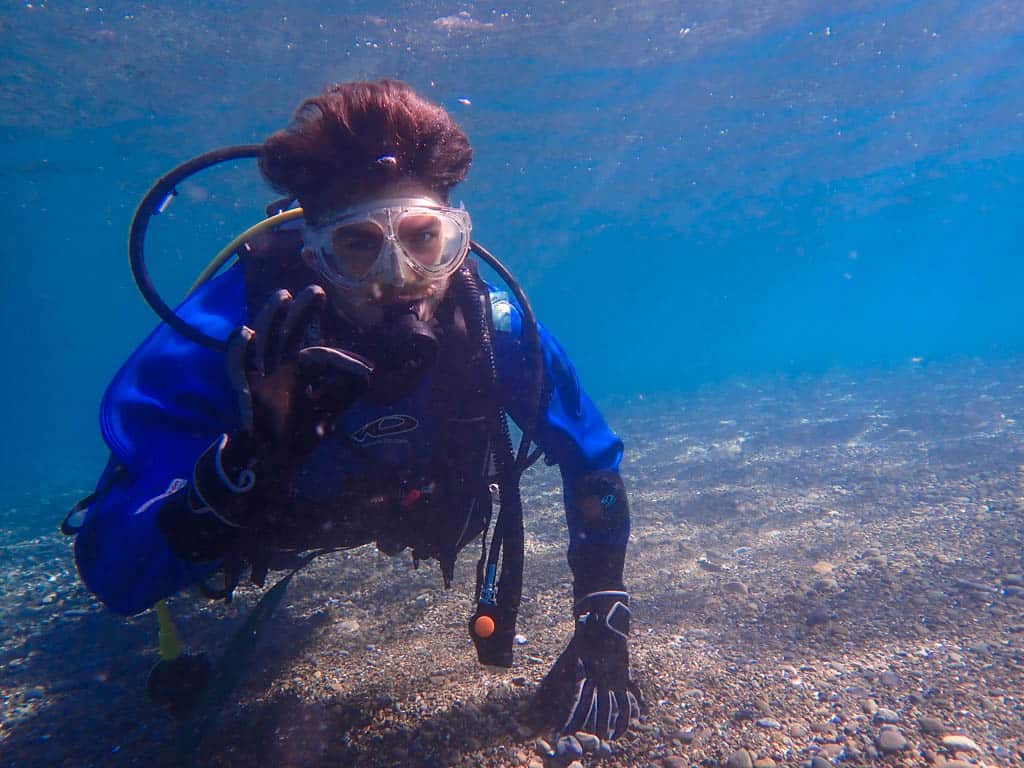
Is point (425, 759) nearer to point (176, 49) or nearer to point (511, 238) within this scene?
point (176, 49)

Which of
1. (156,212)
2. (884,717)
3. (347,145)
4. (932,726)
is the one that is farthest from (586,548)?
(156,212)

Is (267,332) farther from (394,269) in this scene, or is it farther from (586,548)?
(586,548)

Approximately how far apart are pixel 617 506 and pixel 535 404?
791 mm

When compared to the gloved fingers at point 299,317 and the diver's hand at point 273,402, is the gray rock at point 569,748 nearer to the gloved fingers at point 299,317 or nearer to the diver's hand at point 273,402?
the diver's hand at point 273,402

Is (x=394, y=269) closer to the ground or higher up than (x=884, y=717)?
higher up

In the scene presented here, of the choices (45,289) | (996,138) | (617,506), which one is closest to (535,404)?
(617,506)

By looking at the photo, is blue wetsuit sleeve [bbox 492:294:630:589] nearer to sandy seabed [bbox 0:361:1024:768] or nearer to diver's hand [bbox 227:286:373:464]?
sandy seabed [bbox 0:361:1024:768]

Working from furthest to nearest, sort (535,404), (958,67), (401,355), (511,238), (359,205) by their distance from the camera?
1. (511,238)
2. (958,67)
3. (535,404)
4. (359,205)
5. (401,355)

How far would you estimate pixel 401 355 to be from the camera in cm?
224

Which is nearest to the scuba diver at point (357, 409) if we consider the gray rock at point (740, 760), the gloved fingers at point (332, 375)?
the gloved fingers at point (332, 375)

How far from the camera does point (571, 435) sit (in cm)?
315

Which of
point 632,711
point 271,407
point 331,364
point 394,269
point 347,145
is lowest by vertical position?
point 632,711

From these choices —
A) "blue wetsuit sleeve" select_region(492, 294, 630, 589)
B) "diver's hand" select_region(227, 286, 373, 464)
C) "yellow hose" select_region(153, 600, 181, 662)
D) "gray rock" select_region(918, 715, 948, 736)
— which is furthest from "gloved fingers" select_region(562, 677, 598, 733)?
"yellow hose" select_region(153, 600, 181, 662)

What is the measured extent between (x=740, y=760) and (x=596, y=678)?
710 millimetres
